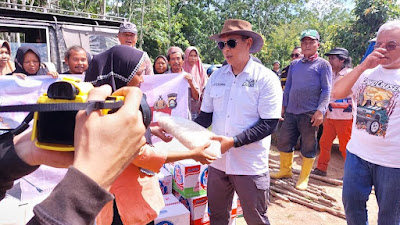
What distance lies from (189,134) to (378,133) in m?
1.51

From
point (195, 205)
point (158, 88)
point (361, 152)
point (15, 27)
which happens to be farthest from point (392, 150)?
point (15, 27)

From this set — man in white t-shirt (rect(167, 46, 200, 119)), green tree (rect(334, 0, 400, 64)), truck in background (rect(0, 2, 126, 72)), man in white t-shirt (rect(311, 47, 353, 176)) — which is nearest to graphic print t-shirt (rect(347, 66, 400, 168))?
man in white t-shirt (rect(311, 47, 353, 176))

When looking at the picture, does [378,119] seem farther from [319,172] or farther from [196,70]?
[196,70]

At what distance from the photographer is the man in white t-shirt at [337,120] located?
179 inches

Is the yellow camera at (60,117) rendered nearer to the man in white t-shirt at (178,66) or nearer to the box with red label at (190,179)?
the box with red label at (190,179)

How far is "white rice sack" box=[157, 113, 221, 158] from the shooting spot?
183cm

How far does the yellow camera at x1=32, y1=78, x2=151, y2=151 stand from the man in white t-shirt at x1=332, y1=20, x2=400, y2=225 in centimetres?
215

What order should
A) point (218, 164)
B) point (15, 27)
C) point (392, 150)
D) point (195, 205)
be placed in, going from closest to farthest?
point (392, 150), point (218, 164), point (195, 205), point (15, 27)

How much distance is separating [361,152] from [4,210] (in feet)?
9.85

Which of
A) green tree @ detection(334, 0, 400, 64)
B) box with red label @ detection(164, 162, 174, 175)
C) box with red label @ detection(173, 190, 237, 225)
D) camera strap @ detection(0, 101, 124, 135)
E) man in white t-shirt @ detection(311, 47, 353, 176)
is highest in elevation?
green tree @ detection(334, 0, 400, 64)

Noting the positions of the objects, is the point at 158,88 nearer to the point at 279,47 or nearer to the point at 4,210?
the point at 4,210

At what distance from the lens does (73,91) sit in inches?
29.3

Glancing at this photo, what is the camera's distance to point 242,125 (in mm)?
2373

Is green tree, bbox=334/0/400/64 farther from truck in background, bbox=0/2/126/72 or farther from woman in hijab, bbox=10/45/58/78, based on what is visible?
woman in hijab, bbox=10/45/58/78
